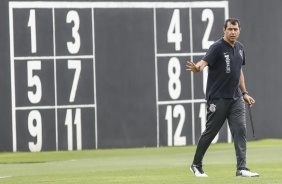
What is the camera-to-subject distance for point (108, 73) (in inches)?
840

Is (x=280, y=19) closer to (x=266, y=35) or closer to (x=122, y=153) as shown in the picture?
(x=266, y=35)

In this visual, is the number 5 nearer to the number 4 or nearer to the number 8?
the number 8

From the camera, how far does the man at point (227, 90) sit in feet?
42.6

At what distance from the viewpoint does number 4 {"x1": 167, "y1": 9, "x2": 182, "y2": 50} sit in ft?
71.8

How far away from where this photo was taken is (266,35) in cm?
2317

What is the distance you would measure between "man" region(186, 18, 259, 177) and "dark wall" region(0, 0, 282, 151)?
7938 mm

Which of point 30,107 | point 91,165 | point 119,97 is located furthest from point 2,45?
point 91,165

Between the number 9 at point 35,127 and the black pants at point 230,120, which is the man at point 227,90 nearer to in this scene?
the black pants at point 230,120

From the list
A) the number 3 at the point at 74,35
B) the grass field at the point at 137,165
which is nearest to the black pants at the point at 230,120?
the grass field at the point at 137,165

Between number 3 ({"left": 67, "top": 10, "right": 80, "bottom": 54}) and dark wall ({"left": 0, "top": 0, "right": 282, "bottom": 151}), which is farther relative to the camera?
number 3 ({"left": 67, "top": 10, "right": 80, "bottom": 54})

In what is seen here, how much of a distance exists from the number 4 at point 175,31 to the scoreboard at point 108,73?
2 centimetres

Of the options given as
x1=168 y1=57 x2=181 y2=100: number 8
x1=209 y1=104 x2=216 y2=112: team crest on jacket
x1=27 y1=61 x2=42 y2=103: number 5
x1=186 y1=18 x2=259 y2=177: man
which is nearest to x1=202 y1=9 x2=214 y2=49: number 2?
x1=168 y1=57 x2=181 y2=100: number 8

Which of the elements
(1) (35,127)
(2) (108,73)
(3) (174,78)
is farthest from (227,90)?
(3) (174,78)

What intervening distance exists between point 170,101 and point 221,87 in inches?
345
